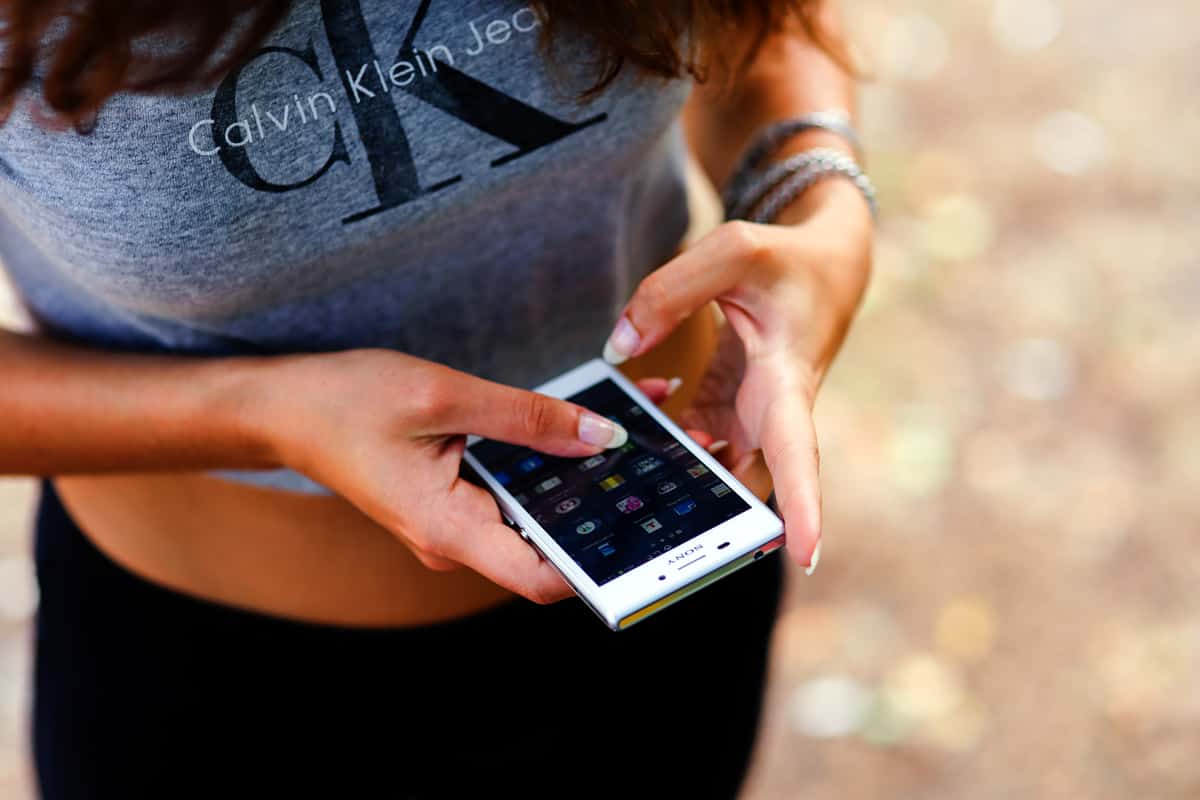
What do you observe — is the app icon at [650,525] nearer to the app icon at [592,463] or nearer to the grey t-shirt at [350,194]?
the app icon at [592,463]

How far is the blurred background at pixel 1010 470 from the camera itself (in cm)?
219

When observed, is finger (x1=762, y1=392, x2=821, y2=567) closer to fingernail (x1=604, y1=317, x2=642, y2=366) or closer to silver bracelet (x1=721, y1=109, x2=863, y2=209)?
fingernail (x1=604, y1=317, x2=642, y2=366)

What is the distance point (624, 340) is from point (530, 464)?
0.47 feet

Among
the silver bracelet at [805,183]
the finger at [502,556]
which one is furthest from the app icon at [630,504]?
the silver bracelet at [805,183]

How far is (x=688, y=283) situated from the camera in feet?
3.37

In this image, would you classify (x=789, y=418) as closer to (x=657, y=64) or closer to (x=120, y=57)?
(x=657, y=64)

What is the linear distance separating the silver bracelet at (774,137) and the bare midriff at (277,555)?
0.81ft

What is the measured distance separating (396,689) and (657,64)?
68 centimetres

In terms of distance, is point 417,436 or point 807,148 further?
point 807,148

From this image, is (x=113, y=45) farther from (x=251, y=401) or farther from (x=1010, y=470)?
(x=1010, y=470)

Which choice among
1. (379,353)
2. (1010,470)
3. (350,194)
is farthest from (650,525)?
(1010,470)

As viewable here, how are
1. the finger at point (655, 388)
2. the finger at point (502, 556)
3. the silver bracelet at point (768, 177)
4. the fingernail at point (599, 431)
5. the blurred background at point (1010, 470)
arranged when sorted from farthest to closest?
the blurred background at point (1010, 470), the silver bracelet at point (768, 177), the finger at point (655, 388), the fingernail at point (599, 431), the finger at point (502, 556)

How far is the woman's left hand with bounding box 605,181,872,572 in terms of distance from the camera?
3.20 feet

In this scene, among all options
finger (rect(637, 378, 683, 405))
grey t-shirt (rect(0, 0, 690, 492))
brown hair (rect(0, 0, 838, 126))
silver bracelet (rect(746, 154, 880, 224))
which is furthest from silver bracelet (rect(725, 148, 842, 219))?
brown hair (rect(0, 0, 838, 126))
